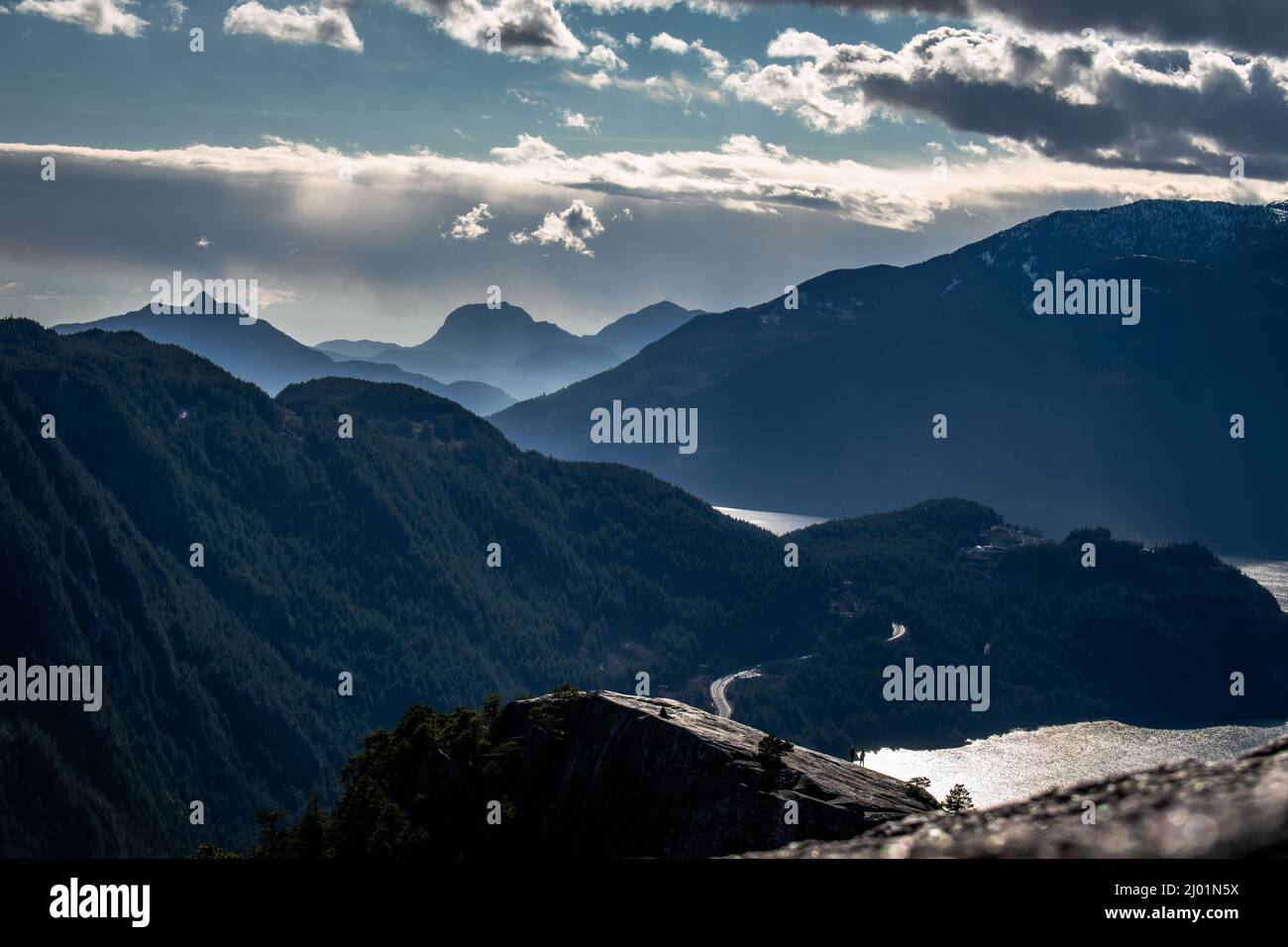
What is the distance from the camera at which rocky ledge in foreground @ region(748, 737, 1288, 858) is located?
12.1m

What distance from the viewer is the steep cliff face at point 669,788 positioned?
6675 cm

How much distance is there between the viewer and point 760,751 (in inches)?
2798

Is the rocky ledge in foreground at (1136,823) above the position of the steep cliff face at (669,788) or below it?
above

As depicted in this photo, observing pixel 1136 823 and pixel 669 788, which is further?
pixel 669 788

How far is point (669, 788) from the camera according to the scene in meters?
71.4

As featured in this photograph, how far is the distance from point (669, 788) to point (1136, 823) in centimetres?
5998

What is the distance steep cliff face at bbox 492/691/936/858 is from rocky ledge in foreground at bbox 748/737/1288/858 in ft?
160

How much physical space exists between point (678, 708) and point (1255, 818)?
7384 centimetres

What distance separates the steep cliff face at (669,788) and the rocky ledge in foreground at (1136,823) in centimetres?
4864

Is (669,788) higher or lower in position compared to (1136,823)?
lower
